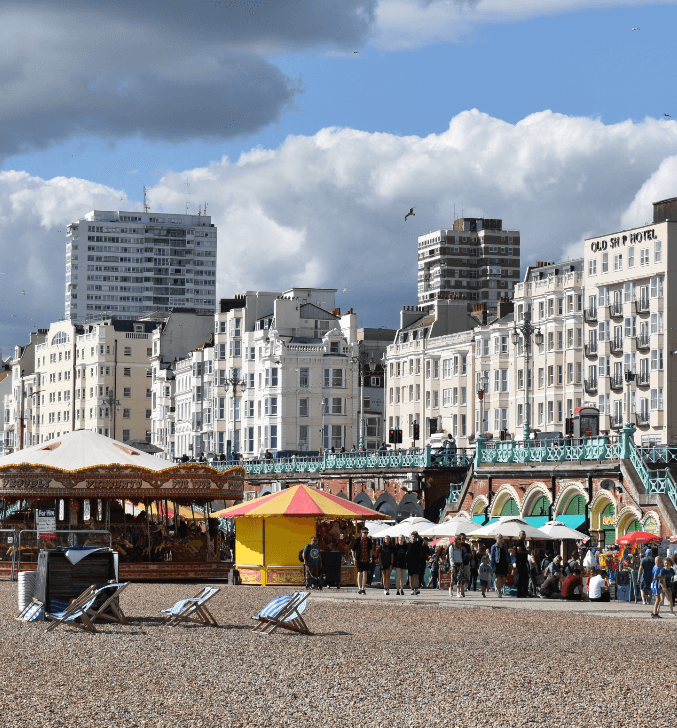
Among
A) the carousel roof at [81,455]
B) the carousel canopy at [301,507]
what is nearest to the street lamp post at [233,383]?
the carousel roof at [81,455]

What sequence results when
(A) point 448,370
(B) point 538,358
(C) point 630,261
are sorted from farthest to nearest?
(A) point 448,370, (B) point 538,358, (C) point 630,261

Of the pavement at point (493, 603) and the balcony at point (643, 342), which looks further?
the balcony at point (643, 342)

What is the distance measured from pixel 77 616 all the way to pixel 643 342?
2299 inches

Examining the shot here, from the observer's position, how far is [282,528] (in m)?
36.4

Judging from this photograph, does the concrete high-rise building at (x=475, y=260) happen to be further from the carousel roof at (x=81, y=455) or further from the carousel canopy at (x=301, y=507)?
the carousel canopy at (x=301, y=507)

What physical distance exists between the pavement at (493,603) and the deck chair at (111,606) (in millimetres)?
7806

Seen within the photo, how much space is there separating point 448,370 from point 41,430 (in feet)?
225

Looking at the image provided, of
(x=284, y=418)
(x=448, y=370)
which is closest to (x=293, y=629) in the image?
(x=448, y=370)

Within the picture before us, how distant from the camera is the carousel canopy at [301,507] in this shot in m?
35.1

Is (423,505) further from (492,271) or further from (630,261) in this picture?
(492,271)

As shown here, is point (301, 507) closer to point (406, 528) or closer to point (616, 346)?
point (406, 528)

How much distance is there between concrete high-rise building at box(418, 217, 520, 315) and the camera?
18412 cm

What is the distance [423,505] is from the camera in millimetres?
60781

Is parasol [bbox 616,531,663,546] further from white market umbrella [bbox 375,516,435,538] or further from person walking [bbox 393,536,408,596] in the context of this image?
person walking [bbox 393,536,408,596]
